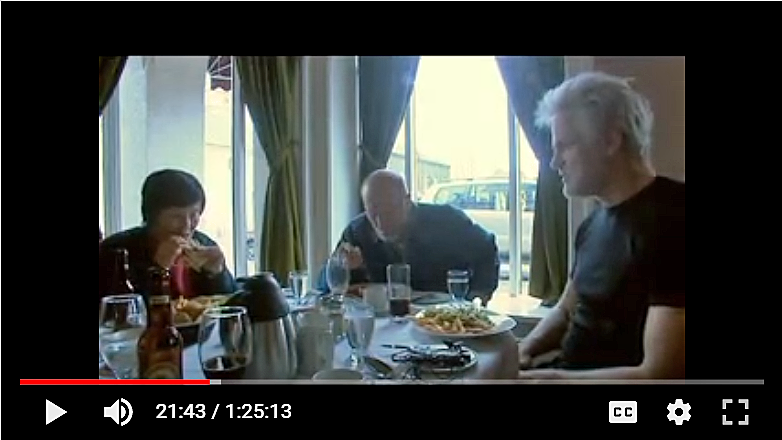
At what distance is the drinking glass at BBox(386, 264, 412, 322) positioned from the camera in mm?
738

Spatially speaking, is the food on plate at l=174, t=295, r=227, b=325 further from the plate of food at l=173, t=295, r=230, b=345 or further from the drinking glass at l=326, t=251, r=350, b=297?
the drinking glass at l=326, t=251, r=350, b=297

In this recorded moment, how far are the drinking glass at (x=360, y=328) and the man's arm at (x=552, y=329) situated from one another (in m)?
0.19

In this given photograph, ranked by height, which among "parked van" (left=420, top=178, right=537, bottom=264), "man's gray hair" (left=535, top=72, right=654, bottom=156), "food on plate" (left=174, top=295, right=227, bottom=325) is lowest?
"food on plate" (left=174, top=295, right=227, bottom=325)

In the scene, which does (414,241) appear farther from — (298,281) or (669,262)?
(669,262)

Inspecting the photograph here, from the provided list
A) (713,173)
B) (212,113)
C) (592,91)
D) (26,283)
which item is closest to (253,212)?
(212,113)

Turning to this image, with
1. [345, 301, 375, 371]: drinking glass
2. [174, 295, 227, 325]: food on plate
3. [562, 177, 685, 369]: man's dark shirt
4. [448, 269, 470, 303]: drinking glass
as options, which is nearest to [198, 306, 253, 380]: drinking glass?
[174, 295, 227, 325]: food on plate

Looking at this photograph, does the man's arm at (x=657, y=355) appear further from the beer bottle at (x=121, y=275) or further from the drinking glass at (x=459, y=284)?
the beer bottle at (x=121, y=275)

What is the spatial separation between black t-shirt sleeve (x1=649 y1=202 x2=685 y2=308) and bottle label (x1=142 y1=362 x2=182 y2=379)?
0.53m

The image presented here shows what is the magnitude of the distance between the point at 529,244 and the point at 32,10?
1.91ft

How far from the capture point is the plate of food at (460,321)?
2.38 ft

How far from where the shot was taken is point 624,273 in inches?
27.2
